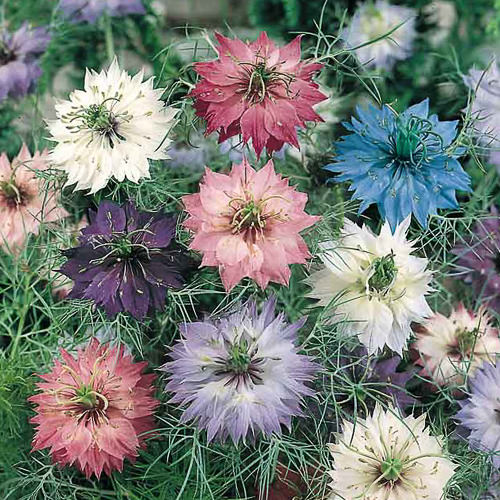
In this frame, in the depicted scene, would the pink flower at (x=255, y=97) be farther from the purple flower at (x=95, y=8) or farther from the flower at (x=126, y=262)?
the purple flower at (x=95, y=8)

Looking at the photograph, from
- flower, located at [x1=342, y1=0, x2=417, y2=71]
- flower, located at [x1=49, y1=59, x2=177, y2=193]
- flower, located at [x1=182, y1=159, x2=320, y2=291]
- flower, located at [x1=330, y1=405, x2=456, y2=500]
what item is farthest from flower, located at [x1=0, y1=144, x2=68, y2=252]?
flower, located at [x1=342, y1=0, x2=417, y2=71]

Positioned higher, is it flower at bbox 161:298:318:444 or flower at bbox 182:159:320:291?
→ flower at bbox 182:159:320:291

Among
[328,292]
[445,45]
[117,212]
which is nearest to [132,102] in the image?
[117,212]

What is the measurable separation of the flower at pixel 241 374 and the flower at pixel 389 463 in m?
0.05

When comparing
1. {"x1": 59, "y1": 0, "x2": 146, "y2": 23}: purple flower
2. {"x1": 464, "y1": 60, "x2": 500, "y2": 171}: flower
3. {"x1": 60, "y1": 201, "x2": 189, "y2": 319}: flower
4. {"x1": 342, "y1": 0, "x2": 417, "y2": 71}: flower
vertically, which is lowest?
{"x1": 342, "y1": 0, "x2": 417, "y2": 71}: flower

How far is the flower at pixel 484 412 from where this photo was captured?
1.84 ft

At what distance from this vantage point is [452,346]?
2.10 feet

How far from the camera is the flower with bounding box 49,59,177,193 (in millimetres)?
568

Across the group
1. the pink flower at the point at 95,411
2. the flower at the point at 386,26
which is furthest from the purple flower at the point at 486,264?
the flower at the point at 386,26

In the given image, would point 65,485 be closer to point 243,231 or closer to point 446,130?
point 243,231

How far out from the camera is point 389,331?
1.78 ft

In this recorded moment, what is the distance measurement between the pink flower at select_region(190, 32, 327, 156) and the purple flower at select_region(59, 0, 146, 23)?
394mm

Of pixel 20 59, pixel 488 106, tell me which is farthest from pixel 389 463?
pixel 20 59

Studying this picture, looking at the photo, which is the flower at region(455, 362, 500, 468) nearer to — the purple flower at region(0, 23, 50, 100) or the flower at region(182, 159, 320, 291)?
the flower at region(182, 159, 320, 291)
